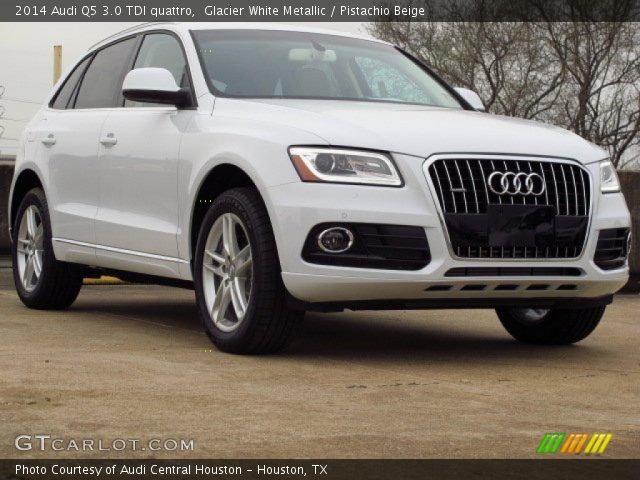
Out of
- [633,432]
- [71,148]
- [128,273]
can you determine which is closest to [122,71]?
[71,148]

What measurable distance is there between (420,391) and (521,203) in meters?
1.29

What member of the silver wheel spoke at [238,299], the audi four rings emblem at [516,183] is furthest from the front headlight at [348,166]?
the silver wheel spoke at [238,299]

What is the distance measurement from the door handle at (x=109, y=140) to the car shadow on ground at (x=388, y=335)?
3.75ft

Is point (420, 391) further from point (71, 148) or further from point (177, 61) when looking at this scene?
point (71, 148)

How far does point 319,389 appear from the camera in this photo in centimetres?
572

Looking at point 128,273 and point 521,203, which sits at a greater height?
point 521,203

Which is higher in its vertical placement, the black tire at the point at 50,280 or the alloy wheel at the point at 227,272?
the alloy wheel at the point at 227,272

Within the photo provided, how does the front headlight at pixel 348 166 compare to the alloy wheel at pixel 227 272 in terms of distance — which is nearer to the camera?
the front headlight at pixel 348 166

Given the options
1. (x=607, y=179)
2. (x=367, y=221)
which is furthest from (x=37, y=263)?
(x=607, y=179)

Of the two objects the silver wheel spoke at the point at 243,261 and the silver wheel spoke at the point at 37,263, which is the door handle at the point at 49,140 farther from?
the silver wheel spoke at the point at 243,261

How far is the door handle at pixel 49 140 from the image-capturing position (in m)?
9.04

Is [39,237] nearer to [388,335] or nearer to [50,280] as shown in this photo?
[50,280]

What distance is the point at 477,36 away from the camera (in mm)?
46469
